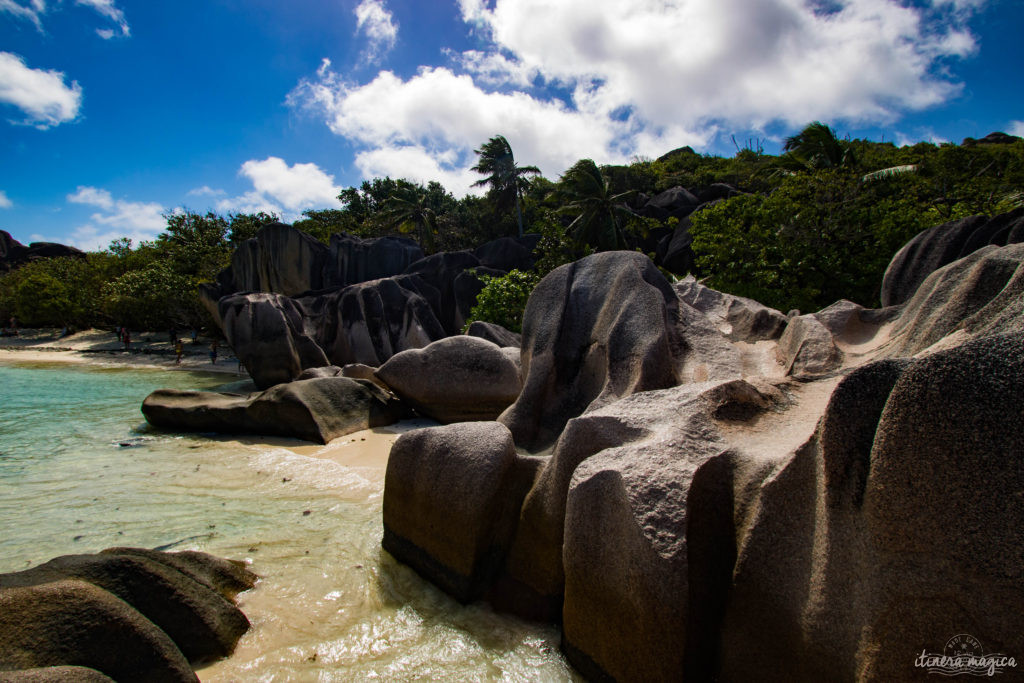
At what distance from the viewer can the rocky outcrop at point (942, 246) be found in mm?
5941

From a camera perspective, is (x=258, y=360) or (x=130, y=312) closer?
(x=258, y=360)

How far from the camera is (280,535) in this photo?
4.29 meters

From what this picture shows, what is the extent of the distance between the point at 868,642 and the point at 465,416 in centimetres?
672

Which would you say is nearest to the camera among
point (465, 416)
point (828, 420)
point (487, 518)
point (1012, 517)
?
point (1012, 517)

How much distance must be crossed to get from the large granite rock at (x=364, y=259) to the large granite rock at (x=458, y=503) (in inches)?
679

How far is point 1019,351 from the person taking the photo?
1428 mm

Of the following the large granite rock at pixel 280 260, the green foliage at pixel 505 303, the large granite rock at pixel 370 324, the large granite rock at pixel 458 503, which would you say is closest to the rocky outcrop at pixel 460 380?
the green foliage at pixel 505 303

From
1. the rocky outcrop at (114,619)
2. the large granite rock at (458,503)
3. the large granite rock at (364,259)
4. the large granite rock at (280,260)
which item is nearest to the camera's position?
the rocky outcrop at (114,619)

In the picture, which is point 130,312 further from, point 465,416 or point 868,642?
point 868,642

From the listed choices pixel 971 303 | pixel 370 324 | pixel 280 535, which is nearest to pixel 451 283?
pixel 370 324

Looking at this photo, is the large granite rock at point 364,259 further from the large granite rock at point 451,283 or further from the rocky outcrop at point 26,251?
the rocky outcrop at point 26,251

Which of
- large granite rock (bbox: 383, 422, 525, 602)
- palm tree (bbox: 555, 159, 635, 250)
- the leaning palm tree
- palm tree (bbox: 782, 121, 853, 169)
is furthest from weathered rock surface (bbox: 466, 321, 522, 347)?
the leaning palm tree

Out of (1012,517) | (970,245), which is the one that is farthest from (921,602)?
(970,245)

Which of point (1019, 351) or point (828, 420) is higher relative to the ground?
point (1019, 351)
